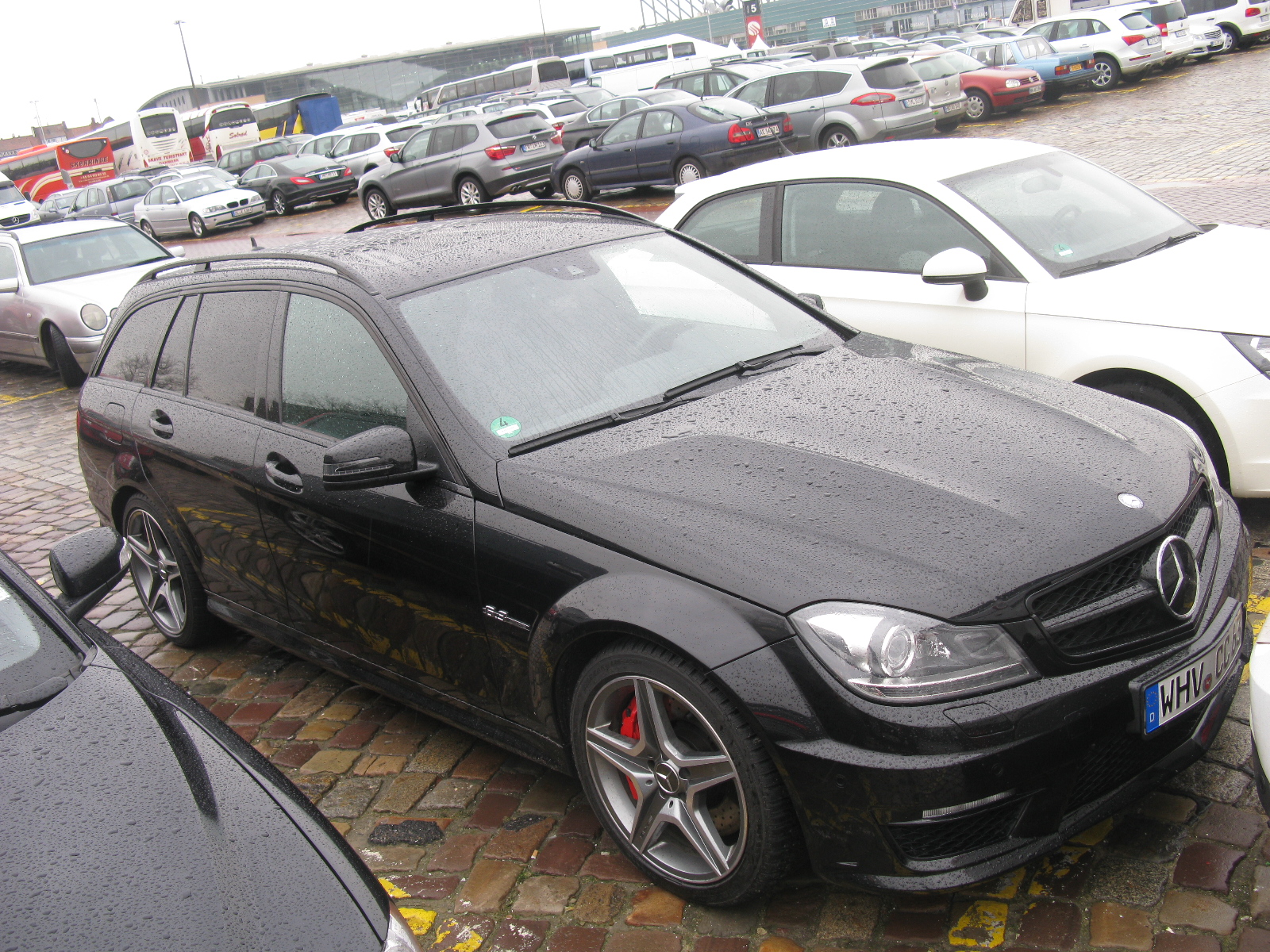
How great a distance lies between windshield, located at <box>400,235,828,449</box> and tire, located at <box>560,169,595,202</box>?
16362 millimetres

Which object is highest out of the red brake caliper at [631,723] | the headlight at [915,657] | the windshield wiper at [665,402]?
the windshield wiper at [665,402]

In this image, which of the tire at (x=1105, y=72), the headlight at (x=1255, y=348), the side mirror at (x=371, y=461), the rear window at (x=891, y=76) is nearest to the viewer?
the side mirror at (x=371, y=461)

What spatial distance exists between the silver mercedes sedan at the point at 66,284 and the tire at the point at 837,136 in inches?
452

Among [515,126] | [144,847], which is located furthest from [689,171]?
[144,847]

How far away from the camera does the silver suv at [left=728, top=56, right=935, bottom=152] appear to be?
62.1 ft

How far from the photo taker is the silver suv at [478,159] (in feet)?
69.0

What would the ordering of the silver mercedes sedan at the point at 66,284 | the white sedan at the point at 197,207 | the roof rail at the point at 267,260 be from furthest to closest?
the white sedan at the point at 197,207
the silver mercedes sedan at the point at 66,284
the roof rail at the point at 267,260

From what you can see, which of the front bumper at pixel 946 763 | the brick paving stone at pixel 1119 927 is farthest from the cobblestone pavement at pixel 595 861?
the front bumper at pixel 946 763

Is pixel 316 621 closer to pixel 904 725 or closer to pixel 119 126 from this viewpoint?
pixel 904 725

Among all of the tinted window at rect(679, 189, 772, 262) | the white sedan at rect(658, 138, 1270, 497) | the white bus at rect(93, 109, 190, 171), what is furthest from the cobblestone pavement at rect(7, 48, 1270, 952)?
the white bus at rect(93, 109, 190, 171)

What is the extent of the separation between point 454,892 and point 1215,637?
2.07m

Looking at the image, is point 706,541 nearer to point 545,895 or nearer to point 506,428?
point 506,428

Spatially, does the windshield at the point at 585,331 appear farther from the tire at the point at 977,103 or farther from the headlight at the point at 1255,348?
the tire at the point at 977,103

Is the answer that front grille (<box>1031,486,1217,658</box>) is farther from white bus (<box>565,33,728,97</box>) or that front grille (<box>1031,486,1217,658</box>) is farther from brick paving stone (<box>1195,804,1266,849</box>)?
white bus (<box>565,33,728,97</box>)
